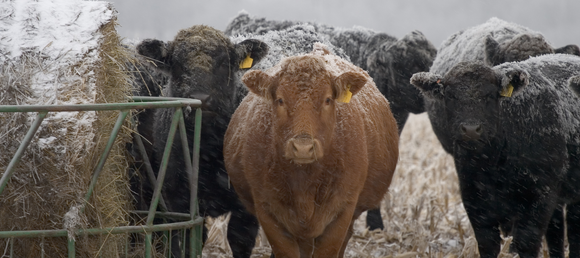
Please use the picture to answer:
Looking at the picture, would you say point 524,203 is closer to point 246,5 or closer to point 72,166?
point 72,166

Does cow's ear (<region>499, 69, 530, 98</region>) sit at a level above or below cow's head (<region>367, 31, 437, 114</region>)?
below

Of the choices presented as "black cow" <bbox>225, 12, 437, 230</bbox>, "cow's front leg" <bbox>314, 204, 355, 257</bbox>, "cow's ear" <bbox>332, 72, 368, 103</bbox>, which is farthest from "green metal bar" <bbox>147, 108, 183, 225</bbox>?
"black cow" <bbox>225, 12, 437, 230</bbox>

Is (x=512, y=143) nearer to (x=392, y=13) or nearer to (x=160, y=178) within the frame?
(x=160, y=178)

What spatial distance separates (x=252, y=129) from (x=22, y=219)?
5.40ft

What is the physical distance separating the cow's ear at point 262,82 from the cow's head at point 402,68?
4487 mm

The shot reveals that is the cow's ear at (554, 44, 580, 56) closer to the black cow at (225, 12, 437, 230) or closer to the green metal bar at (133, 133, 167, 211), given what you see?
the black cow at (225, 12, 437, 230)

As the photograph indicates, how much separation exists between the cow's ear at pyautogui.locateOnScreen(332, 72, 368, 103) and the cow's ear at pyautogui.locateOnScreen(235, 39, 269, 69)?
70.9 inches

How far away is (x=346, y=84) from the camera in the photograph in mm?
4461

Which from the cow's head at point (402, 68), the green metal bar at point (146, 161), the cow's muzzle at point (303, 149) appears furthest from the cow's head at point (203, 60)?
the cow's head at point (402, 68)

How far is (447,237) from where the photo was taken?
7.32 m

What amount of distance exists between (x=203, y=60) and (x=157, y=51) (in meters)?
0.45

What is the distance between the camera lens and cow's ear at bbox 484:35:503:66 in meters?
7.22

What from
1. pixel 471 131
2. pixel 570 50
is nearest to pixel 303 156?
pixel 471 131

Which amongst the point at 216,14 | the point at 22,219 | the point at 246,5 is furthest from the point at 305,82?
the point at 246,5
